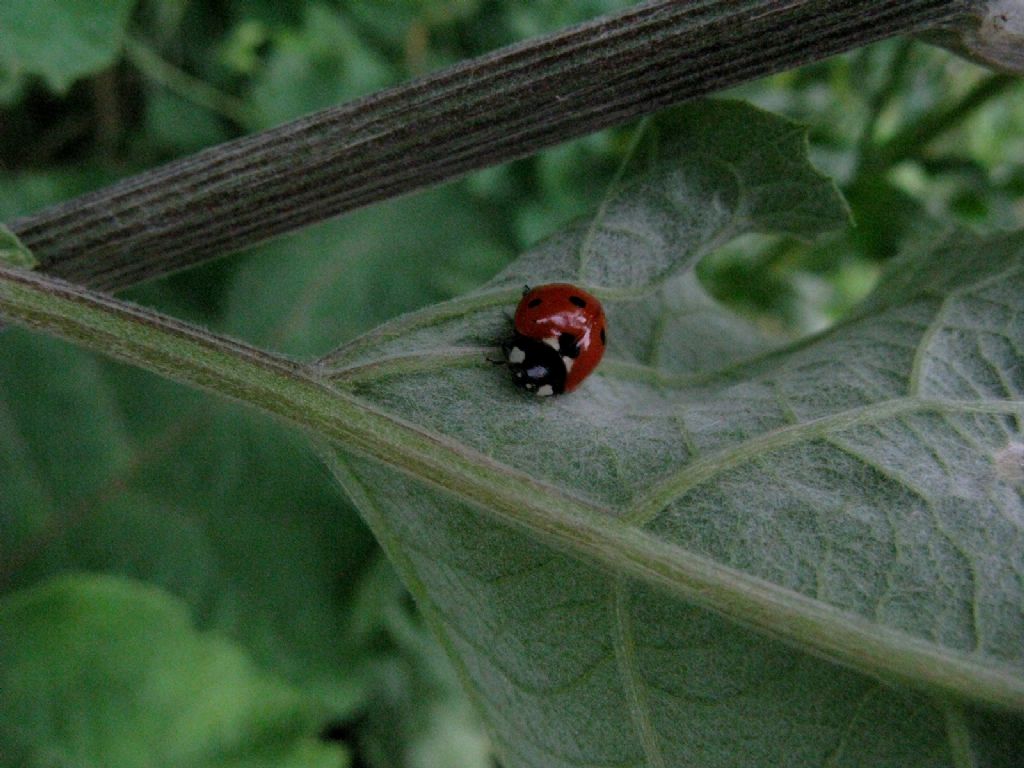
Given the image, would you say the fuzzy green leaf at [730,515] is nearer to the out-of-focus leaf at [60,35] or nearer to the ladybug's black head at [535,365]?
the ladybug's black head at [535,365]

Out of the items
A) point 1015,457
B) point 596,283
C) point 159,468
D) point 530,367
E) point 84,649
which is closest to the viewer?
point 1015,457

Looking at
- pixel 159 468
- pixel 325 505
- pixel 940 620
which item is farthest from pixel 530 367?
pixel 159 468

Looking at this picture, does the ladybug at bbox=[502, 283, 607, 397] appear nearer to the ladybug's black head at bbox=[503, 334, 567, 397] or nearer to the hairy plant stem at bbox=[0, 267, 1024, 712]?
the ladybug's black head at bbox=[503, 334, 567, 397]

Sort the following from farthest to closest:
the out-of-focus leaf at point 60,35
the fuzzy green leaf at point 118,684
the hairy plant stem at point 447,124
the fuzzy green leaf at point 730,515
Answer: the fuzzy green leaf at point 118,684
the out-of-focus leaf at point 60,35
the hairy plant stem at point 447,124
the fuzzy green leaf at point 730,515

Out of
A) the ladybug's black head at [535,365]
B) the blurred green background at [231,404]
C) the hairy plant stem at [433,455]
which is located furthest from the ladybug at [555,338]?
the blurred green background at [231,404]

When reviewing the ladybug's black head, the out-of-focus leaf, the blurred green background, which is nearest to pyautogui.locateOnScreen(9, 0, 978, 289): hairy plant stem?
the ladybug's black head

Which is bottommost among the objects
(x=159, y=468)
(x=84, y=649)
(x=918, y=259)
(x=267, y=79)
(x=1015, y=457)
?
(x=1015, y=457)

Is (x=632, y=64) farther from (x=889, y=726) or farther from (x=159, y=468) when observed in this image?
(x=159, y=468)
